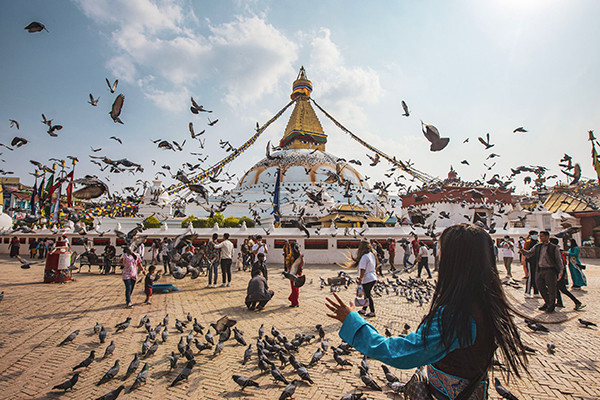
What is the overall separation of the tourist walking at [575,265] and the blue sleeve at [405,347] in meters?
8.46

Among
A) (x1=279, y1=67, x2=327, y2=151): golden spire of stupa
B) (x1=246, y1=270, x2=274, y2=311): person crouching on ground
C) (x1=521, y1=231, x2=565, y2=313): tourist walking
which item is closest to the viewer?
(x1=521, y1=231, x2=565, y2=313): tourist walking

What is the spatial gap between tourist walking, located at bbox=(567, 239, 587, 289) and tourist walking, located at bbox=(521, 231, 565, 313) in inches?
77.2

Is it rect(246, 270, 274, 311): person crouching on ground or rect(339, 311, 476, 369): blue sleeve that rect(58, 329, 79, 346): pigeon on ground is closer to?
rect(246, 270, 274, 311): person crouching on ground

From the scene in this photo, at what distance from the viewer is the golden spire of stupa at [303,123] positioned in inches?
2052

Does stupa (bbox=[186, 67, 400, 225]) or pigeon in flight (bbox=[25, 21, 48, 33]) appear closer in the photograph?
pigeon in flight (bbox=[25, 21, 48, 33])

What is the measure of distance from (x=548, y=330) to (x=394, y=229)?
10676 millimetres

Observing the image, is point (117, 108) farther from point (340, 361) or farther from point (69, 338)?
point (340, 361)

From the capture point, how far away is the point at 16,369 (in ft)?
13.2

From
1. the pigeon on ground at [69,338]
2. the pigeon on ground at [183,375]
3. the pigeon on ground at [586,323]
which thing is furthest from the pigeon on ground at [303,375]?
the pigeon on ground at [586,323]

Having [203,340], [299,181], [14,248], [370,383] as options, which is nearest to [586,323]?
[370,383]

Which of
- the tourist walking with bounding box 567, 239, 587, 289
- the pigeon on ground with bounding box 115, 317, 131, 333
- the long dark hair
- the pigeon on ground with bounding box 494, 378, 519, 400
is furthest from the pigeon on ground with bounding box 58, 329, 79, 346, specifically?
the tourist walking with bounding box 567, 239, 587, 289

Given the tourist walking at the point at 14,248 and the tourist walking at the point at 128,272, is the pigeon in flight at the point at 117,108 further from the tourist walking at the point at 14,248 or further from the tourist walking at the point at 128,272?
the tourist walking at the point at 14,248

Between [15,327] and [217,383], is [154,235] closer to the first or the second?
[15,327]

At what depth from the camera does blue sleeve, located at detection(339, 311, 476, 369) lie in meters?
1.48
